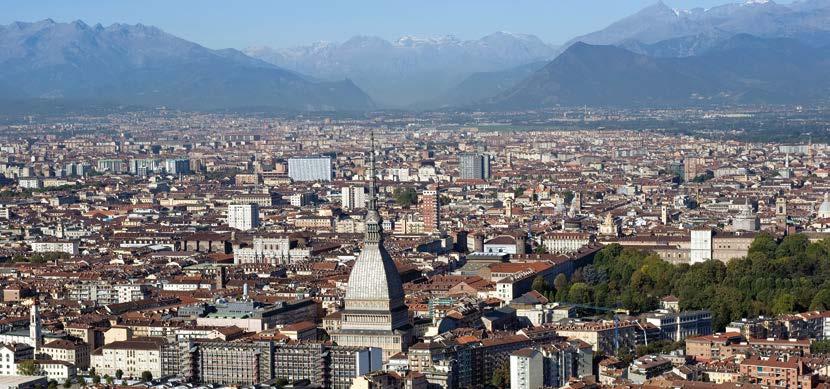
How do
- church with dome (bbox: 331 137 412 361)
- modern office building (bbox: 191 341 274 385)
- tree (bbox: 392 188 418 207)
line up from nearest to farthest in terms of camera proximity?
1. modern office building (bbox: 191 341 274 385)
2. church with dome (bbox: 331 137 412 361)
3. tree (bbox: 392 188 418 207)

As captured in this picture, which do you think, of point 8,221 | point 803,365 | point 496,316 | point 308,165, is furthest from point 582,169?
point 803,365

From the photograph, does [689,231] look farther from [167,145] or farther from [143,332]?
[167,145]

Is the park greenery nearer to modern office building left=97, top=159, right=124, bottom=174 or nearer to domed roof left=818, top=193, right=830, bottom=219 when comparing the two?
domed roof left=818, top=193, right=830, bottom=219

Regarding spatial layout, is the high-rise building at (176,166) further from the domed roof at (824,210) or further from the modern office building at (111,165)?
the domed roof at (824,210)

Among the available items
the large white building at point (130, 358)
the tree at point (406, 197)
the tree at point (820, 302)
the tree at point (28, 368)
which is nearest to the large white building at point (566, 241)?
the tree at point (820, 302)

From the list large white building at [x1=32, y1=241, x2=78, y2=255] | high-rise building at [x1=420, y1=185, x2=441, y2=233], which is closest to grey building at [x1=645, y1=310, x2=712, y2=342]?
high-rise building at [x1=420, y1=185, x2=441, y2=233]

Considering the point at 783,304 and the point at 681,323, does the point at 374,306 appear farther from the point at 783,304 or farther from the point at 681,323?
the point at 783,304
